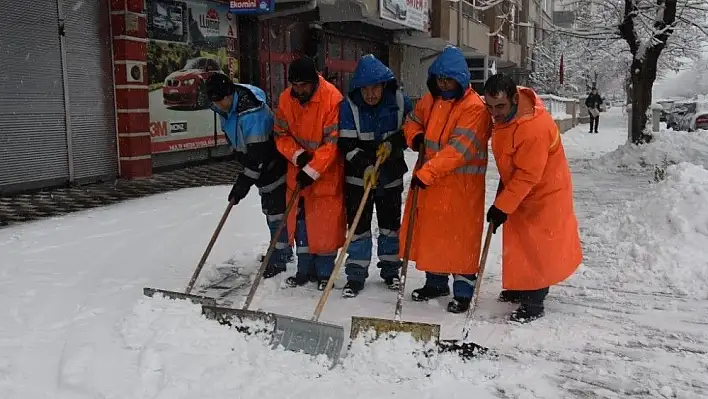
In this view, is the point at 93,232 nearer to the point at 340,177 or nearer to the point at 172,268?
the point at 172,268

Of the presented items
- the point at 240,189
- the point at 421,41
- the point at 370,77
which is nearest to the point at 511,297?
the point at 370,77

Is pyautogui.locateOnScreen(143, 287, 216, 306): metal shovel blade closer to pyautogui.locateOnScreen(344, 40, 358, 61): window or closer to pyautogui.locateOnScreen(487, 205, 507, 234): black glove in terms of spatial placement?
pyautogui.locateOnScreen(487, 205, 507, 234): black glove

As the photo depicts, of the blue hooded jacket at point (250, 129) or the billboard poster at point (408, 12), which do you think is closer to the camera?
the blue hooded jacket at point (250, 129)

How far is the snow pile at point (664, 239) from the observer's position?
498 cm

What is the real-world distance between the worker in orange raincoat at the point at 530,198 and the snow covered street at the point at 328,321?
32 cm

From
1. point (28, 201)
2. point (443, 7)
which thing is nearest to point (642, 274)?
point (28, 201)

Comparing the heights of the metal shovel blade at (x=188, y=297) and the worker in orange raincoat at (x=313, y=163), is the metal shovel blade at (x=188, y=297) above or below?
below

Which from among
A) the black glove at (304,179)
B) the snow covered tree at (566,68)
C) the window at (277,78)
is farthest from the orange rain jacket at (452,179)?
the snow covered tree at (566,68)

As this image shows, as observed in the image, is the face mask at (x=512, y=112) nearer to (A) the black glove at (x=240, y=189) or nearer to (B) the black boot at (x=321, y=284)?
(B) the black boot at (x=321, y=284)

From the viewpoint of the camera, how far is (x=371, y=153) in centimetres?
464

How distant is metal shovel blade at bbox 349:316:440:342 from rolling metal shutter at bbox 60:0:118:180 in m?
6.87

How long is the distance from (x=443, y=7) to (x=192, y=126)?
11.9 m

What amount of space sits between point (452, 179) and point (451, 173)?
0.14 ft

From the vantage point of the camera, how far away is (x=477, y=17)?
28.4m
